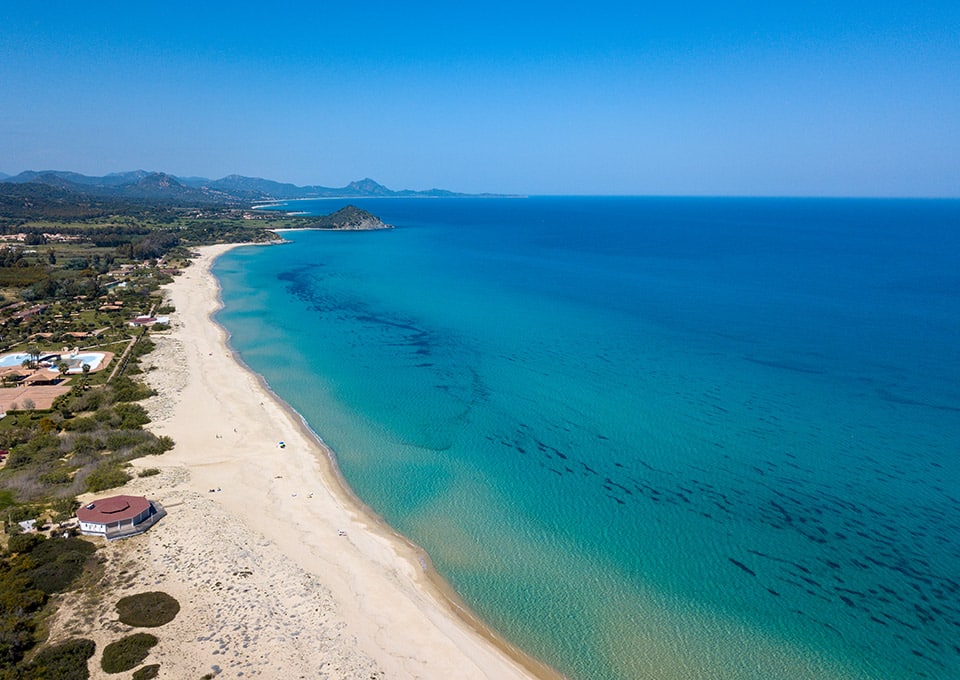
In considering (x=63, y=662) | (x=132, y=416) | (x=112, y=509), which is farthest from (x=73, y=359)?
(x=63, y=662)

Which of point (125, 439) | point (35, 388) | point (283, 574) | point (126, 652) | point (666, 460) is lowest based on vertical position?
point (283, 574)

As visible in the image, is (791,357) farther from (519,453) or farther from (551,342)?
(519,453)

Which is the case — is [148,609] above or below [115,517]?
below

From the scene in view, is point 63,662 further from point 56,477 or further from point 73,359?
point 73,359

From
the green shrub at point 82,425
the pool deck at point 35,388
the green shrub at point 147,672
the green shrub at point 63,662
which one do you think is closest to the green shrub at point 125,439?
the green shrub at point 82,425

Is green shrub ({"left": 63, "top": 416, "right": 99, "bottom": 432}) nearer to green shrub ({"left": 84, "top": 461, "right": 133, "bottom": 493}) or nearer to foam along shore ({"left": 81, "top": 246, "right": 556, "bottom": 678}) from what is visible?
foam along shore ({"left": 81, "top": 246, "right": 556, "bottom": 678})

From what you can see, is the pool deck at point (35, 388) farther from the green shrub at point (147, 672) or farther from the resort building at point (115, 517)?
the green shrub at point (147, 672)

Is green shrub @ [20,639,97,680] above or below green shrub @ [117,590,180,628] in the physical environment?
above

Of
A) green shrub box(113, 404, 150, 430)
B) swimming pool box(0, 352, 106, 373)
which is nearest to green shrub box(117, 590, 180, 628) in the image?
green shrub box(113, 404, 150, 430)
